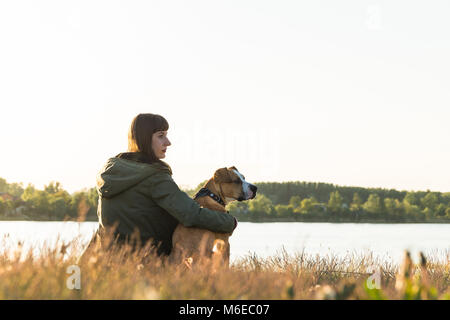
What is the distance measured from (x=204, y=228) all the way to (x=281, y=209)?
352 feet

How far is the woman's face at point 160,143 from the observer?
581 cm

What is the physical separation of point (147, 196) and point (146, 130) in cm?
A: 71

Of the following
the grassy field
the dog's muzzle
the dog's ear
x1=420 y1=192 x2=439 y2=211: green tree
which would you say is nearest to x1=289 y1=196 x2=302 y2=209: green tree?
x1=420 y1=192 x2=439 y2=211: green tree

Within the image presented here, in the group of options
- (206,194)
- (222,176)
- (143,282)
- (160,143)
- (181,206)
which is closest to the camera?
(143,282)

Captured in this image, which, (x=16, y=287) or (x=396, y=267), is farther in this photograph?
(x=396, y=267)

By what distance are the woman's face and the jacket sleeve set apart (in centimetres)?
38

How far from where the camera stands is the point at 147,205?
18.8ft

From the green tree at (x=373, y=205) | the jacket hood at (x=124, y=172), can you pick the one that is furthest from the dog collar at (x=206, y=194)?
the green tree at (x=373, y=205)

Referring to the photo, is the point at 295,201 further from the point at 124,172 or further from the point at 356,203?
the point at 124,172

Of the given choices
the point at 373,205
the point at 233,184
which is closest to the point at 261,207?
the point at 373,205

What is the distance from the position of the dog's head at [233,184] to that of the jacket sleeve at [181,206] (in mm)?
1145
